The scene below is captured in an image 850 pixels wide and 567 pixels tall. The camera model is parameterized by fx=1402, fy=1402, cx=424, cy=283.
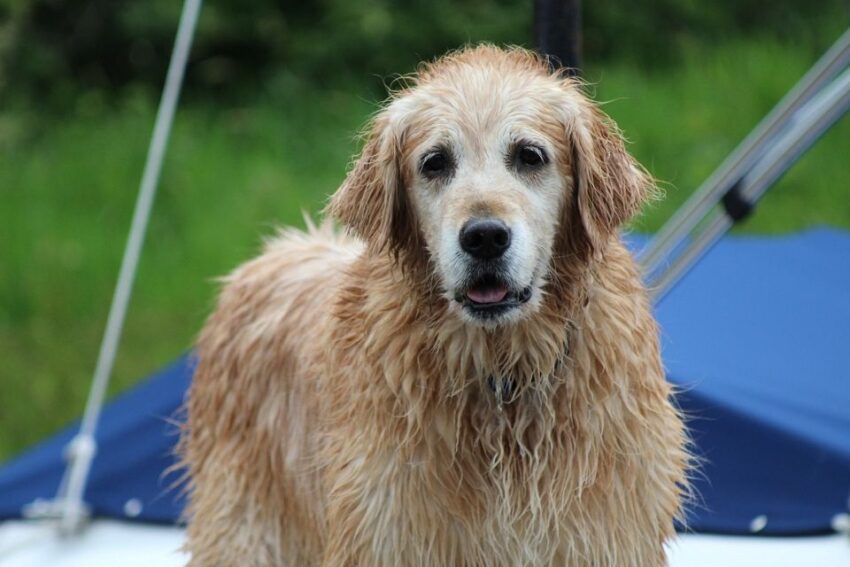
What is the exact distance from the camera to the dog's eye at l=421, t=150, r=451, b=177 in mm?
3215

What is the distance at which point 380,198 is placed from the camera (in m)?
3.35

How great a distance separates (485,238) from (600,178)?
374 millimetres

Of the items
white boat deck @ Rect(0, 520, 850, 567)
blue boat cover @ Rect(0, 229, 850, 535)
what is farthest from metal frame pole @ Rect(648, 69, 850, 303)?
white boat deck @ Rect(0, 520, 850, 567)

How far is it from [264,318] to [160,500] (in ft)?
5.13

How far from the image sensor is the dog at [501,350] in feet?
10.5

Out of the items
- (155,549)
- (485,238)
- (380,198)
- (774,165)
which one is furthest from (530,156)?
(155,549)

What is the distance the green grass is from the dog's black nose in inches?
186

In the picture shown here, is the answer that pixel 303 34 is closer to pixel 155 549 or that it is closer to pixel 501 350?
pixel 155 549

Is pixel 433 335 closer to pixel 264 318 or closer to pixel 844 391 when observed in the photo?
pixel 264 318

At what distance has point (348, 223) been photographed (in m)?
3.42

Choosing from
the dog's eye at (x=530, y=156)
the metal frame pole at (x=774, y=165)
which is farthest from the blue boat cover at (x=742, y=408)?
the dog's eye at (x=530, y=156)

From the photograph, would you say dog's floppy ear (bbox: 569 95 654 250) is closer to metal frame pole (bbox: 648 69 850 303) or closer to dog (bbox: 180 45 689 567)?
dog (bbox: 180 45 689 567)

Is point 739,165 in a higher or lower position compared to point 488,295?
higher

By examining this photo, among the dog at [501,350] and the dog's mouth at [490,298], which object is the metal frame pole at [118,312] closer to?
the dog at [501,350]
